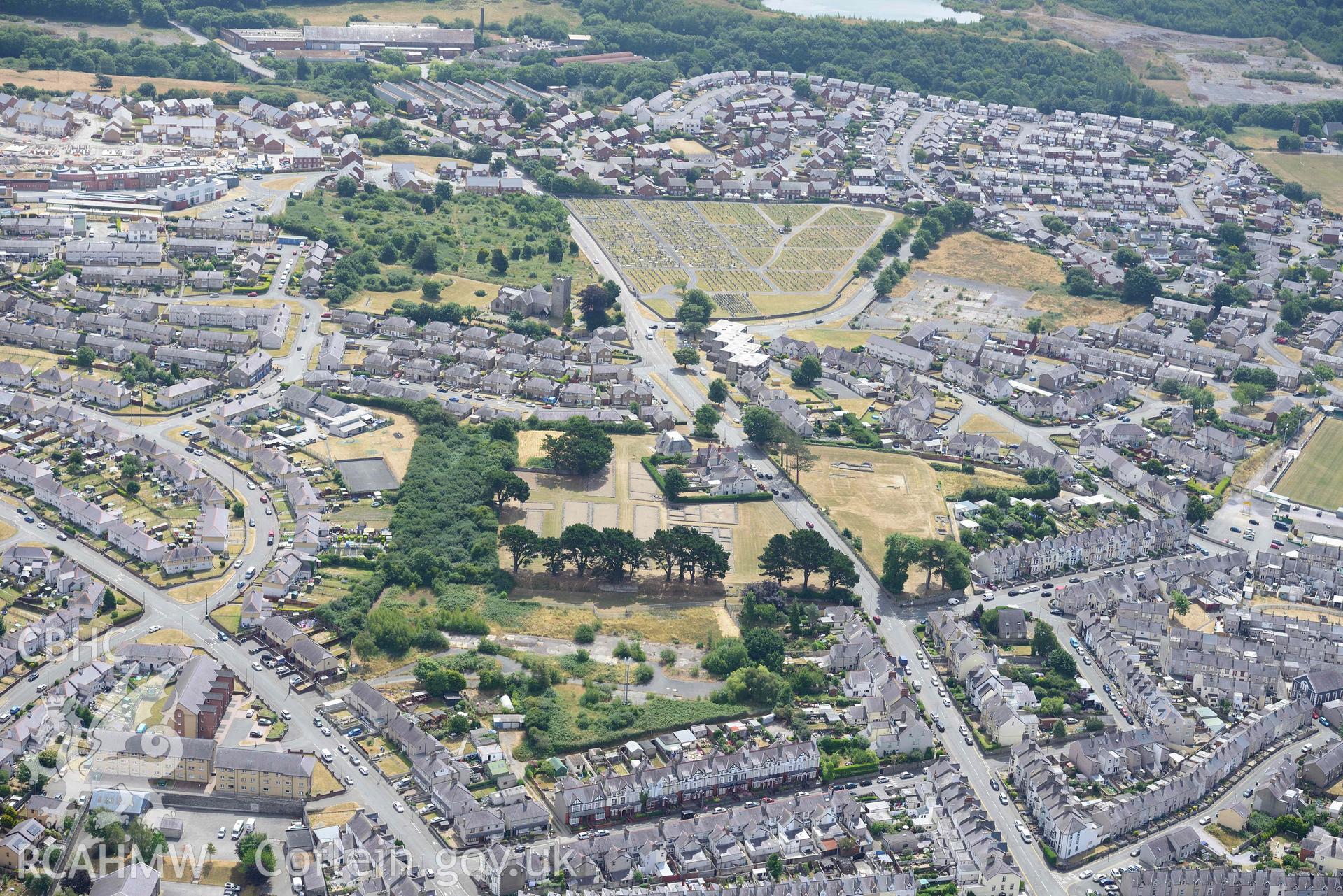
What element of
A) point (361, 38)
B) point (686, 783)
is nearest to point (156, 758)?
point (686, 783)

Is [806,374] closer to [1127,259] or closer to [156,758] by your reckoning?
[1127,259]

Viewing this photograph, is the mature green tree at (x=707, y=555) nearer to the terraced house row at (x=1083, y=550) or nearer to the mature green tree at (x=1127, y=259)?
the terraced house row at (x=1083, y=550)

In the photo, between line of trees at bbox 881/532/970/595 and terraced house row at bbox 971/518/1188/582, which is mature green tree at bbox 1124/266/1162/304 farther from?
line of trees at bbox 881/532/970/595

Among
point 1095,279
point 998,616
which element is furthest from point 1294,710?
point 1095,279

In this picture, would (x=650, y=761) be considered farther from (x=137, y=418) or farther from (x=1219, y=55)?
(x=1219, y=55)

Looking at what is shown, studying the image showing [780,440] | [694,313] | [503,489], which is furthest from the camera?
[694,313]

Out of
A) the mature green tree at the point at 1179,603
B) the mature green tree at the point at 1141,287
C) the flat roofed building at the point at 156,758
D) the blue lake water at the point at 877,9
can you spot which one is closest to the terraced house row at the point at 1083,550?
the mature green tree at the point at 1179,603

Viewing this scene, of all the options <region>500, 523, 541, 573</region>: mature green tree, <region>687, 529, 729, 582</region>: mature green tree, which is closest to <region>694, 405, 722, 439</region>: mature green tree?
<region>687, 529, 729, 582</region>: mature green tree
